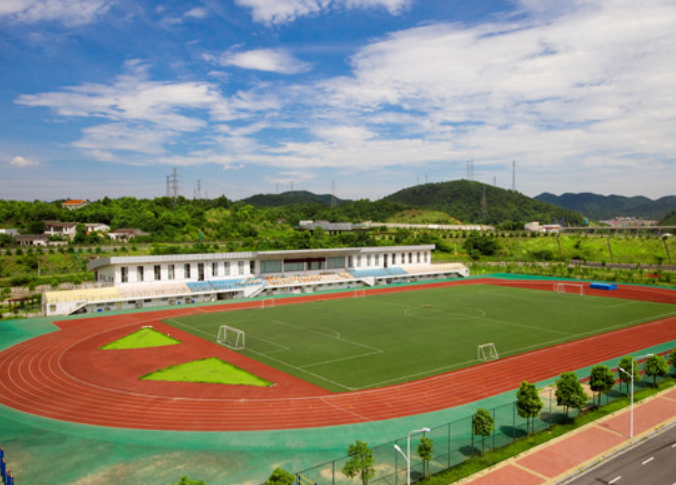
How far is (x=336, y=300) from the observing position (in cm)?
5388

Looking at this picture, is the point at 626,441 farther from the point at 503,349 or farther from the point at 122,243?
the point at 122,243

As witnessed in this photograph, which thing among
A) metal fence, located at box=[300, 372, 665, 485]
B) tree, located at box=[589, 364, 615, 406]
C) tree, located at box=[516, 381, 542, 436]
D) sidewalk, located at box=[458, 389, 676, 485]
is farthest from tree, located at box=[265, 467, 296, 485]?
tree, located at box=[589, 364, 615, 406]

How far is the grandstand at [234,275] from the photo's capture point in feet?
158

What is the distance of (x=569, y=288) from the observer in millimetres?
62000

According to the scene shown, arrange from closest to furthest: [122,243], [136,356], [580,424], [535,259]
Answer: [580,424], [136,356], [122,243], [535,259]

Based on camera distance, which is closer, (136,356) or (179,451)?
(179,451)

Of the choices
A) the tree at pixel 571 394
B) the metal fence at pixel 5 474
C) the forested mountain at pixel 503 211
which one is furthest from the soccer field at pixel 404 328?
the forested mountain at pixel 503 211

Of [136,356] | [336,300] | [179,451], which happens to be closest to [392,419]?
[179,451]

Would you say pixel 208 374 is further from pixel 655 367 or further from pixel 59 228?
pixel 59 228

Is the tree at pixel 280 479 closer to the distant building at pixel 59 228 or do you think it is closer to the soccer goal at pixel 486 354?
the soccer goal at pixel 486 354

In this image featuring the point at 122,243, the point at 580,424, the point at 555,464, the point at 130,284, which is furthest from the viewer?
the point at 122,243

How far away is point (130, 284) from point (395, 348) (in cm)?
3133

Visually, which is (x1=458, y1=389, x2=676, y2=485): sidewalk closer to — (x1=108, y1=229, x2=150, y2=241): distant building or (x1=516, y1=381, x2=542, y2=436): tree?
(x1=516, y1=381, x2=542, y2=436): tree

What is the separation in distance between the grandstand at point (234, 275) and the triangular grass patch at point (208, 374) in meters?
23.0
